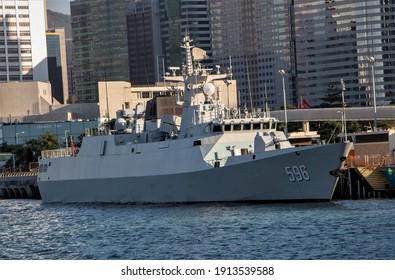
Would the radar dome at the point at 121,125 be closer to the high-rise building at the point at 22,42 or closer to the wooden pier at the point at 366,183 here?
the wooden pier at the point at 366,183

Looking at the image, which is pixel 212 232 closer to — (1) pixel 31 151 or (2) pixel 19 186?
(2) pixel 19 186

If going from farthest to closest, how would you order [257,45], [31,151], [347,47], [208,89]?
1. [257,45]
2. [347,47]
3. [31,151]
4. [208,89]

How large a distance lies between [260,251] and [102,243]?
23.3ft

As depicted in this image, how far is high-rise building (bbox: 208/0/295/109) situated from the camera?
571ft

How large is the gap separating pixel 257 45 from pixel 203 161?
128 m

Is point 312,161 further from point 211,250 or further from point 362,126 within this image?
point 362,126

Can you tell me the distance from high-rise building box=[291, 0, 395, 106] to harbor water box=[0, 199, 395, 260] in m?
105

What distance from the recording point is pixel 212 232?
39.2 meters

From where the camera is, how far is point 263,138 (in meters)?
50.9

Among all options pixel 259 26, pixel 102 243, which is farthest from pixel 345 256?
pixel 259 26

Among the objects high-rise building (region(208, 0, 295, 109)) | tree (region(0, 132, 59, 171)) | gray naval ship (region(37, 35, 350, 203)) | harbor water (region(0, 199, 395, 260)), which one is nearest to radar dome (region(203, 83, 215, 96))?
gray naval ship (region(37, 35, 350, 203))

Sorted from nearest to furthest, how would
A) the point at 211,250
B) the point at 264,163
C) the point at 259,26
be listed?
the point at 211,250 < the point at 264,163 < the point at 259,26

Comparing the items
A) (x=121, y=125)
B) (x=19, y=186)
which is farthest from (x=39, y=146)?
(x=121, y=125)

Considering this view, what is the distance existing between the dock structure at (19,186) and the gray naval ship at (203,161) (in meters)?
17.4
